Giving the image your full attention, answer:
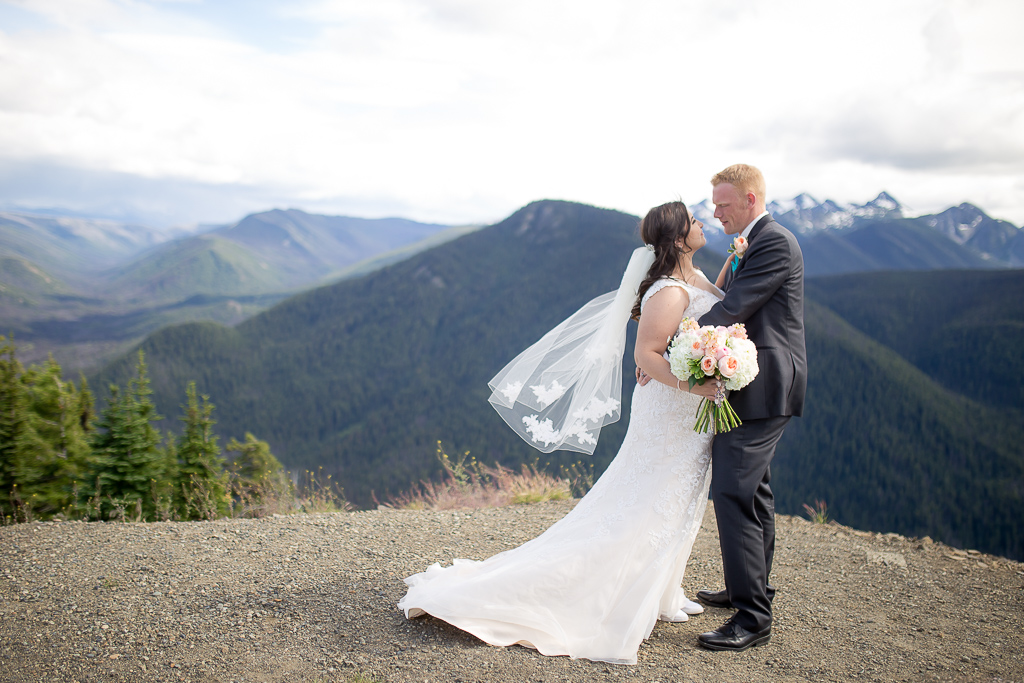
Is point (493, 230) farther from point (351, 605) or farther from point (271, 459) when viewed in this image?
point (351, 605)

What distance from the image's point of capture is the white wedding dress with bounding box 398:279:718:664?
3.51m

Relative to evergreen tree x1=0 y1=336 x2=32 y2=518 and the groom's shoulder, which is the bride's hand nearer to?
the groom's shoulder

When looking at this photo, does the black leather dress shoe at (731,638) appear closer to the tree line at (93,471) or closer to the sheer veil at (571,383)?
the sheer veil at (571,383)

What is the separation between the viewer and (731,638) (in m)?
3.63

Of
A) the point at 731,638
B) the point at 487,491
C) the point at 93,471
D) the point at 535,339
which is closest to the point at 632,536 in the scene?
the point at 731,638

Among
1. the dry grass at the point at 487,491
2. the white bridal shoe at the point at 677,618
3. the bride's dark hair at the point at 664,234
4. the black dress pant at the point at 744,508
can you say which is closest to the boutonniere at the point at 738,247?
the bride's dark hair at the point at 664,234

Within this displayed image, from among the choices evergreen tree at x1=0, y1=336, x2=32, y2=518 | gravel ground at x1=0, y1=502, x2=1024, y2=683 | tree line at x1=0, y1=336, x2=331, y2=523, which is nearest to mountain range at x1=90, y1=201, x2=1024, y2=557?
tree line at x1=0, y1=336, x2=331, y2=523

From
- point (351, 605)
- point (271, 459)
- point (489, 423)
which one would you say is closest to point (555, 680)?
point (351, 605)

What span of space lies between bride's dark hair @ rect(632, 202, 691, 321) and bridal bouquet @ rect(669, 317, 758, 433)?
41cm

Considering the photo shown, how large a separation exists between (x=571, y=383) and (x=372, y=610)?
7.01 feet

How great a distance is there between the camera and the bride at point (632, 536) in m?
3.51

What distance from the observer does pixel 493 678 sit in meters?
3.22

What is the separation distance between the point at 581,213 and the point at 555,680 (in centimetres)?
17136

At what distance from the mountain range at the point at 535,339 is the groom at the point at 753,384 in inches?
1927
